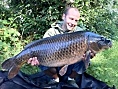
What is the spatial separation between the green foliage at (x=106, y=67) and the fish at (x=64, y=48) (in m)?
1.51

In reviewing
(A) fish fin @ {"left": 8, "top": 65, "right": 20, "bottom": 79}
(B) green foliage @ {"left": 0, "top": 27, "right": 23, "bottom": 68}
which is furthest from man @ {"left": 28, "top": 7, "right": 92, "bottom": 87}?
(B) green foliage @ {"left": 0, "top": 27, "right": 23, "bottom": 68}

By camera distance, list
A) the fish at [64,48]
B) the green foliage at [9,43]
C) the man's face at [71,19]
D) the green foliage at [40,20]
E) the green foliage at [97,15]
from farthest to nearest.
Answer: the green foliage at [97,15] < the green foliage at [40,20] < the green foliage at [9,43] < the man's face at [71,19] < the fish at [64,48]

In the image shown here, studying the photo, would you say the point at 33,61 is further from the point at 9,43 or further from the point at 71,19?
the point at 9,43

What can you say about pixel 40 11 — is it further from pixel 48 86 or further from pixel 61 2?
pixel 48 86

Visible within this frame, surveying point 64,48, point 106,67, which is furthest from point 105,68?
point 64,48

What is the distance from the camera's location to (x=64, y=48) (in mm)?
3164

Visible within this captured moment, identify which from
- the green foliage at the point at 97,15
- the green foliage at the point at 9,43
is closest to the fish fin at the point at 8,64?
the green foliage at the point at 9,43

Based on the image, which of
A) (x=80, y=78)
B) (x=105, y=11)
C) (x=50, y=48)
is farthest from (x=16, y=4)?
(x=50, y=48)

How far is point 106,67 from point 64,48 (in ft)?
7.34

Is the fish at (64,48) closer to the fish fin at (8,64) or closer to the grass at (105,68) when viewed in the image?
the fish fin at (8,64)

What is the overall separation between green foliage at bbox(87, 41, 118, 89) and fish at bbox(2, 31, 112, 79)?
4.96 ft

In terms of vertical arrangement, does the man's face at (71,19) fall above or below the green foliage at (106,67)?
above

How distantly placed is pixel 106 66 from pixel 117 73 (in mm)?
331

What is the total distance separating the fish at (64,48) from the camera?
313cm
